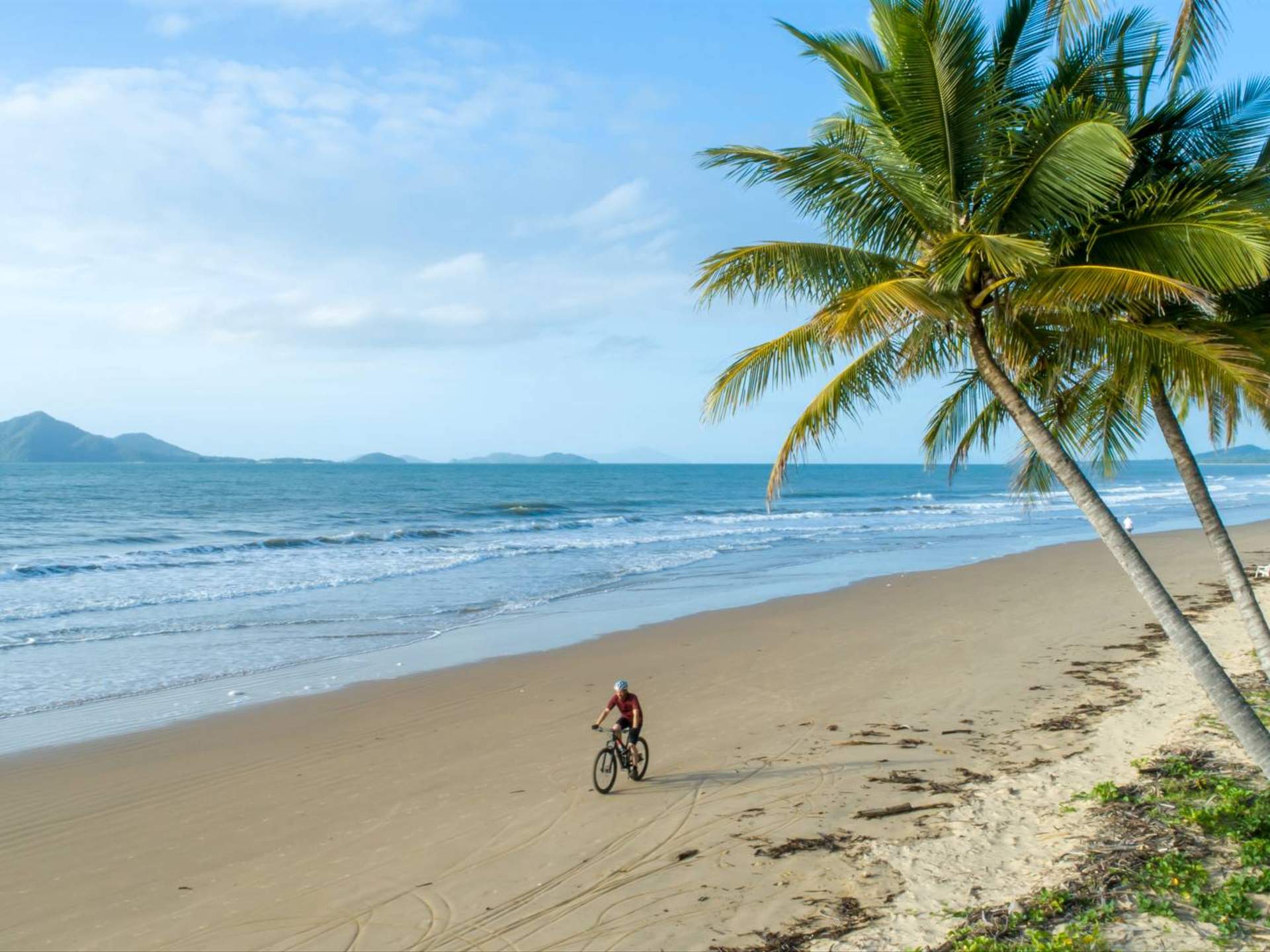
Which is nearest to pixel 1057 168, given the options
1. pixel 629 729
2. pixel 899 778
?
pixel 899 778

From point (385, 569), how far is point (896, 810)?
20669 mm

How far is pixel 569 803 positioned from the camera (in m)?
7.85

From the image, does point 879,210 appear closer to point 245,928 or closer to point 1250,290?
point 1250,290

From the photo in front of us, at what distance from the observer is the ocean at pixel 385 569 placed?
46.8ft

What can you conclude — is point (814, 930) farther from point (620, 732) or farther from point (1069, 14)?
point (1069, 14)

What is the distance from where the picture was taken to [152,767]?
9141 mm

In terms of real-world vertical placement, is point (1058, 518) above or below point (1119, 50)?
below

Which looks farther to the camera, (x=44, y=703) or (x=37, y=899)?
(x=44, y=703)

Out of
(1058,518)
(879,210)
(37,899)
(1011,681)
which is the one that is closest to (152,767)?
(37,899)

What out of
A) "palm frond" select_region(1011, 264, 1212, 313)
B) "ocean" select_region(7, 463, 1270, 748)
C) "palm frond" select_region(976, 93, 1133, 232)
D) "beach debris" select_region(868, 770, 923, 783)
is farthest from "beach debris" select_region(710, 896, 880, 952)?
"ocean" select_region(7, 463, 1270, 748)

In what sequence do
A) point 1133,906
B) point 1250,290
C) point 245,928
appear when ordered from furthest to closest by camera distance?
point 1250,290, point 245,928, point 1133,906

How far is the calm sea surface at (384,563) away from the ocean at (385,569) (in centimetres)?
10

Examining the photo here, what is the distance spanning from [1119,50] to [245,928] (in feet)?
28.1

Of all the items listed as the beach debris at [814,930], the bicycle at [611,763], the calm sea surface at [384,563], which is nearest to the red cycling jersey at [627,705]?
the bicycle at [611,763]
